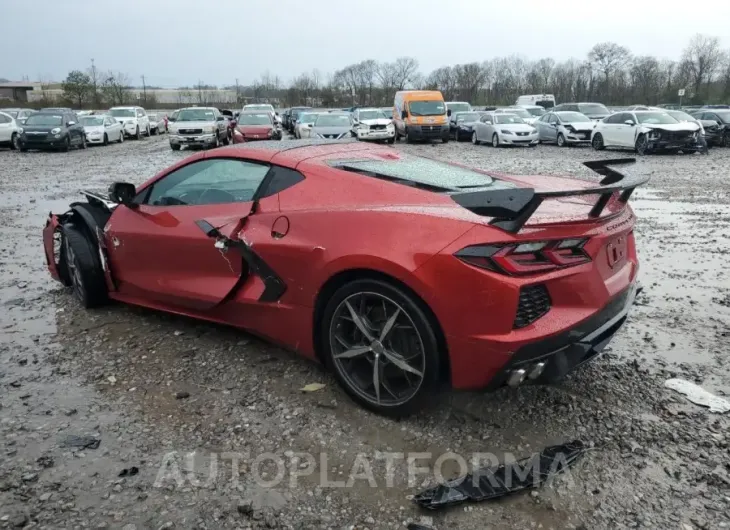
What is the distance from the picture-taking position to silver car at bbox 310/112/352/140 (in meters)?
22.2

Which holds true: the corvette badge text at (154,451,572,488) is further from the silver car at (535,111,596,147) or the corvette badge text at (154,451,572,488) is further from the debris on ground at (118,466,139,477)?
the silver car at (535,111,596,147)

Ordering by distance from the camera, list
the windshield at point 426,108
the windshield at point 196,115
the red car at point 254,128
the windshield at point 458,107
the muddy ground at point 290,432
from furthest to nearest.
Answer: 1. the windshield at point 458,107
2. the windshield at point 426,108
3. the windshield at point 196,115
4. the red car at point 254,128
5. the muddy ground at point 290,432

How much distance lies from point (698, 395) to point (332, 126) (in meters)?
20.3

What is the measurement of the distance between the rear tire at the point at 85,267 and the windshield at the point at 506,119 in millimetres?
22197

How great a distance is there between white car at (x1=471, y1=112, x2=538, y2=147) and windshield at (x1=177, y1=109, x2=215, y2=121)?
1134cm

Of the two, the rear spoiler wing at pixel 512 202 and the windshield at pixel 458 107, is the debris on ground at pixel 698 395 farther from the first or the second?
the windshield at pixel 458 107

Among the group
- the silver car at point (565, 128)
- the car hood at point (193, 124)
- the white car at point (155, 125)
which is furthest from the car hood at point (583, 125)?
the white car at point (155, 125)

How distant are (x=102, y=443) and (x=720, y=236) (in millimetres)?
7499

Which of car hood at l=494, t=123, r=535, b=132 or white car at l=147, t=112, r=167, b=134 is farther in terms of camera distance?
white car at l=147, t=112, r=167, b=134

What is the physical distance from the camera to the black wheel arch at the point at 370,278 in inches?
117

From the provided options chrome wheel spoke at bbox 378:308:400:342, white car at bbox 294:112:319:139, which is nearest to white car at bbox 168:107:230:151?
white car at bbox 294:112:319:139

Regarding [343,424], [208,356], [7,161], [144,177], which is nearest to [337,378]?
[343,424]

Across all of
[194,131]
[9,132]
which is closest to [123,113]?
[9,132]

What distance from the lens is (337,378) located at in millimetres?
3492
